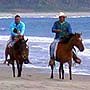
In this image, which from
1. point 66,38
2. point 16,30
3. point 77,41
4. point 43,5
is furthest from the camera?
point 43,5

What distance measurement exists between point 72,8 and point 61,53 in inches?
5212

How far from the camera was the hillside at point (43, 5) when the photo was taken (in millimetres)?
144500

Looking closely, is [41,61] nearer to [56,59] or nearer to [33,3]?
[56,59]

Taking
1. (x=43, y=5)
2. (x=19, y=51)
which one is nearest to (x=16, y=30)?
(x=19, y=51)

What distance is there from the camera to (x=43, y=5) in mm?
149000

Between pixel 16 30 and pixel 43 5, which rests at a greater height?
pixel 43 5

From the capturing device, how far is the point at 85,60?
22688 millimetres

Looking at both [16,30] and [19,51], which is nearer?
[19,51]

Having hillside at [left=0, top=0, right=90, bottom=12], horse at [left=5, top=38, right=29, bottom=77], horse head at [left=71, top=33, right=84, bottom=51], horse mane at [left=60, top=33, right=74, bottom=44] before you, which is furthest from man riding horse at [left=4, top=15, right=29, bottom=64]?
hillside at [left=0, top=0, right=90, bottom=12]

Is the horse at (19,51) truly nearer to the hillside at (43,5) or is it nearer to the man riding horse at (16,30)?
the man riding horse at (16,30)

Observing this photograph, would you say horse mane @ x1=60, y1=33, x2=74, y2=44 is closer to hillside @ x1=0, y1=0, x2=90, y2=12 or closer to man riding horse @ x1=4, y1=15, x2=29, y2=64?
man riding horse @ x1=4, y1=15, x2=29, y2=64

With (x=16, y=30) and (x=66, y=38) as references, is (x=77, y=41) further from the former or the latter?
(x=16, y=30)

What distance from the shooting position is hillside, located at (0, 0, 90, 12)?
14450 centimetres

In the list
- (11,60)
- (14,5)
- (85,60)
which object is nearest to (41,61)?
(85,60)
